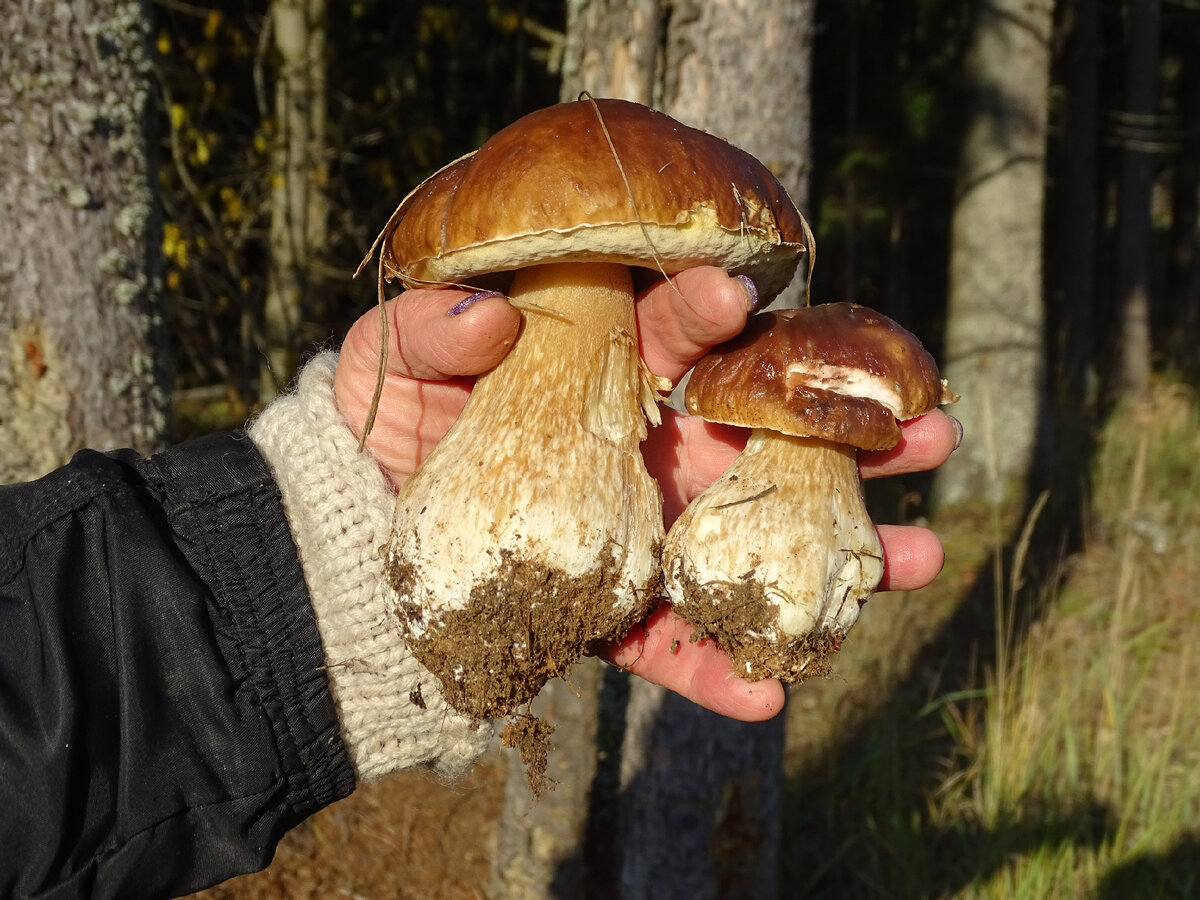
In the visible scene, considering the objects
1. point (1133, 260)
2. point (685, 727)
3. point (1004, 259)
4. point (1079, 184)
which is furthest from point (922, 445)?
point (1133, 260)

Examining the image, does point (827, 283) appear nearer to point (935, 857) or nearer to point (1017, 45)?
point (1017, 45)

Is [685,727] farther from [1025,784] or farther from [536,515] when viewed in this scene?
[536,515]

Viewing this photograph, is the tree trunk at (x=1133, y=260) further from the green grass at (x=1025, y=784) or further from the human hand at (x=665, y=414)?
the human hand at (x=665, y=414)

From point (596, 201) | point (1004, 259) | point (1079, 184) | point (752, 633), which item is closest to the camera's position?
point (596, 201)

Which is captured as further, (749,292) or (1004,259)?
(1004,259)

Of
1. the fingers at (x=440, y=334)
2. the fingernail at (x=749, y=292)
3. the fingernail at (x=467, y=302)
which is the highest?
the fingernail at (x=749, y=292)

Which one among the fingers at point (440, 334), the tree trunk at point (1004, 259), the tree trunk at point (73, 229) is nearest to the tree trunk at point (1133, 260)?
the tree trunk at point (1004, 259)
